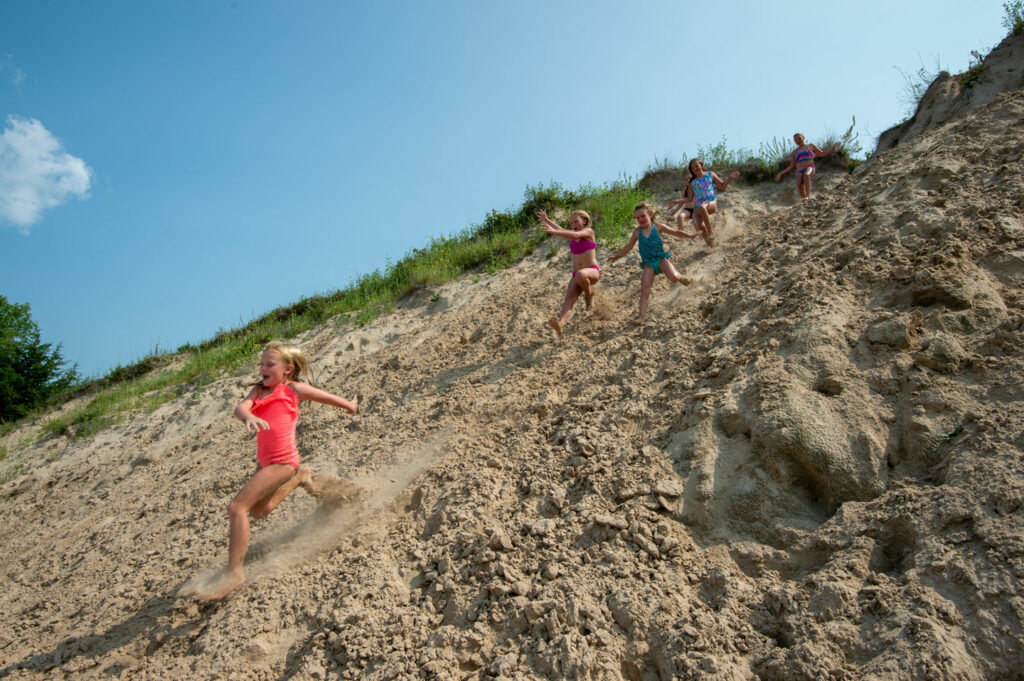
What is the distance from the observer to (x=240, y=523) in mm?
4070

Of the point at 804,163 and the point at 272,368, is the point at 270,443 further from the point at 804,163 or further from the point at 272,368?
the point at 804,163

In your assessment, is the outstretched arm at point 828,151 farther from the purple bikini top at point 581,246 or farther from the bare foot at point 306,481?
the bare foot at point 306,481

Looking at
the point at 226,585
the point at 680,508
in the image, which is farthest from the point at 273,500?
the point at 680,508

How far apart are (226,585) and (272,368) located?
1.45m

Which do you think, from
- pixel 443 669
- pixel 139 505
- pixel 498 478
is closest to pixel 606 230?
pixel 498 478

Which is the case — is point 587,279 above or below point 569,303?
above

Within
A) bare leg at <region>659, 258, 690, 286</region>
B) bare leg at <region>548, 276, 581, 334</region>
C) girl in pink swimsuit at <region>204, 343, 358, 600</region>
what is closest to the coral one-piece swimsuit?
girl in pink swimsuit at <region>204, 343, 358, 600</region>

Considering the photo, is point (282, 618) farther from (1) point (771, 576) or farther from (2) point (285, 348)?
(1) point (771, 576)

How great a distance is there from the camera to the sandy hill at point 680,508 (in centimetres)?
294

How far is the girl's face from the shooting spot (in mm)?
4402

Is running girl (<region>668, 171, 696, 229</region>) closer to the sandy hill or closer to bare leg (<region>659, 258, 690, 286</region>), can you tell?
the sandy hill

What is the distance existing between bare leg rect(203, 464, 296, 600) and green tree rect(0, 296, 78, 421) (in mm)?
9853

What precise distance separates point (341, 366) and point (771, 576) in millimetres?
6779

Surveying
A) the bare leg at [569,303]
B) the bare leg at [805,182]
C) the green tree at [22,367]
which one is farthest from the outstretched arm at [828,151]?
the green tree at [22,367]
